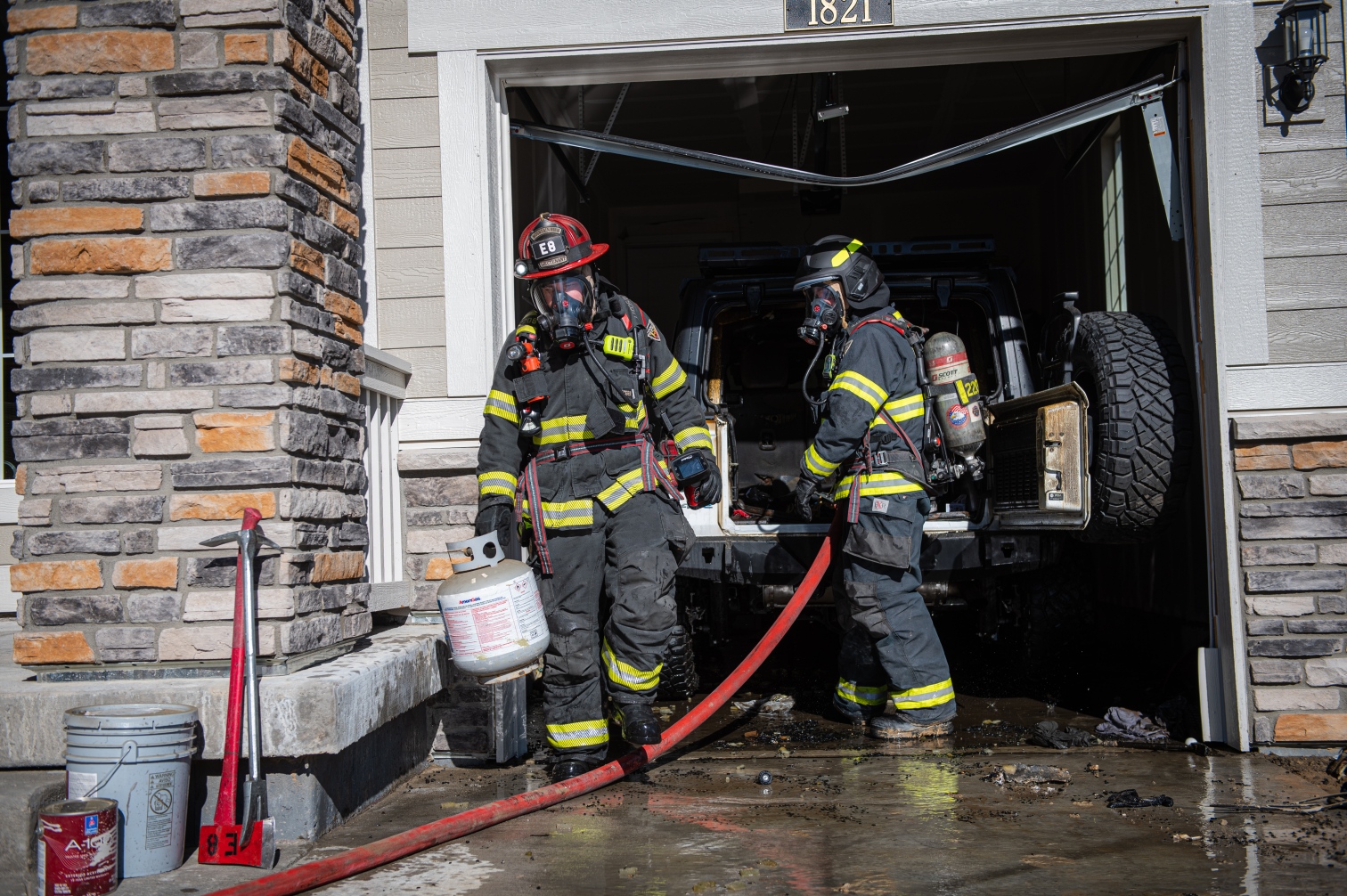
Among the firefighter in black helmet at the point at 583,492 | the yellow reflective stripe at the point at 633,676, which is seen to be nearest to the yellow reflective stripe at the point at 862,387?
the firefighter in black helmet at the point at 583,492

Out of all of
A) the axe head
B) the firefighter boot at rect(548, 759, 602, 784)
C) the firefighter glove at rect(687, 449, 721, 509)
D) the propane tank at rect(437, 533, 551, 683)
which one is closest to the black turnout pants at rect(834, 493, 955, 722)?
the firefighter glove at rect(687, 449, 721, 509)

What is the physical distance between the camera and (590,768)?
4.25 metres

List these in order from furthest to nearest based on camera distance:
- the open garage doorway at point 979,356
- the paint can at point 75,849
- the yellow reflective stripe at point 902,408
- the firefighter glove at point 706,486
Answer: the open garage doorway at point 979,356
the yellow reflective stripe at point 902,408
the firefighter glove at point 706,486
the paint can at point 75,849

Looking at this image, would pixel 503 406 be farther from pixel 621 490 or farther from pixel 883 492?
pixel 883 492

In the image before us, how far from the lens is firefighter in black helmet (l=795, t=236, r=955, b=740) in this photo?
477 cm

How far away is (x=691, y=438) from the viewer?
4.57 m

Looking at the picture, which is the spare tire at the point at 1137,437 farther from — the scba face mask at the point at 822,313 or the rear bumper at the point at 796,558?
the scba face mask at the point at 822,313

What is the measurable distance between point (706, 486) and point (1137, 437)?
191 centimetres

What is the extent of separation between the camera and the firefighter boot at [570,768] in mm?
4156

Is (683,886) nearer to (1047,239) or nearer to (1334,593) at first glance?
(1334,593)

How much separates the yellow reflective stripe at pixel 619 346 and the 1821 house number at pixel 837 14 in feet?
5.44

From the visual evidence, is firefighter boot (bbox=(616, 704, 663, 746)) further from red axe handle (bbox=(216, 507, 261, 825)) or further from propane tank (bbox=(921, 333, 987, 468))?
propane tank (bbox=(921, 333, 987, 468))

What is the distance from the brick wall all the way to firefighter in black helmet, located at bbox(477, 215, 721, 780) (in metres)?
2.34

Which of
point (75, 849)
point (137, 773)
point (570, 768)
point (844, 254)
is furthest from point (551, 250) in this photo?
point (75, 849)
